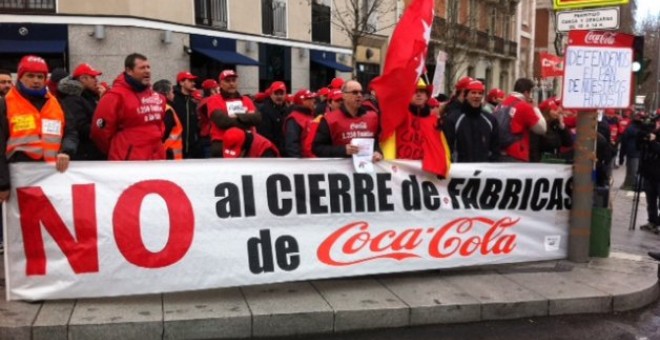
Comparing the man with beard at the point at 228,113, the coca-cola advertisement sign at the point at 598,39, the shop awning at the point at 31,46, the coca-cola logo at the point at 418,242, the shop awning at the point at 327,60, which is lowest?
the coca-cola logo at the point at 418,242

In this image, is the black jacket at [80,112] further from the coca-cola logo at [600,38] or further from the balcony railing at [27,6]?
the balcony railing at [27,6]

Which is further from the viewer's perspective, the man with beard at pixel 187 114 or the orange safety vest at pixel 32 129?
the man with beard at pixel 187 114

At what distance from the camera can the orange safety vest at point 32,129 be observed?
16.5 feet

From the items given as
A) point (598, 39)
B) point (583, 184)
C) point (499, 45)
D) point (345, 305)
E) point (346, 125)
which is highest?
point (499, 45)

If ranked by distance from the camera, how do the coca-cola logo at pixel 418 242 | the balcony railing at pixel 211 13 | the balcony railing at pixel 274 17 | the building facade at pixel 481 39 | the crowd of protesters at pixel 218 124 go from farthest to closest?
the building facade at pixel 481 39 → the balcony railing at pixel 274 17 → the balcony railing at pixel 211 13 → the coca-cola logo at pixel 418 242 → the crowd of protesters at pixel 218 124

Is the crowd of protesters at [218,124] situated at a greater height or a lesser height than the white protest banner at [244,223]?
greater

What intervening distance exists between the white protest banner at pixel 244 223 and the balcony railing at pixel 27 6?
38.8 feet

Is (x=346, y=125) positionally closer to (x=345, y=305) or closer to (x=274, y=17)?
(x=345, y=305)

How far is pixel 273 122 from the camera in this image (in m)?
8.47

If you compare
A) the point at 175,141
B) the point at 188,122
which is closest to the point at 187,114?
the point at 188,122

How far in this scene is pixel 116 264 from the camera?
195 inches

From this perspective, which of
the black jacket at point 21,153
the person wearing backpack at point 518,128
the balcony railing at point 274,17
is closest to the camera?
the black jacket at point 21,153

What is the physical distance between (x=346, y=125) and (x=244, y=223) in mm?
1370

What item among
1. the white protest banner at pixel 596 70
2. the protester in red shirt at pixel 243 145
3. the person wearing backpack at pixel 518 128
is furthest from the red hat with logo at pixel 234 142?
the white protest banner at pixel 596 70
